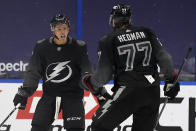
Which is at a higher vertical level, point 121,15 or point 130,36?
point 121,15

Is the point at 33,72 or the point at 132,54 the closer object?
the point at 132,54

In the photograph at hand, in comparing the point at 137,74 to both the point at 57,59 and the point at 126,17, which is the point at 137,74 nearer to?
the point at 126,17

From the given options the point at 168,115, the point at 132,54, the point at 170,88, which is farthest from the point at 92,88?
the point at 168,115

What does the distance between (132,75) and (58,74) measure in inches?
33.3

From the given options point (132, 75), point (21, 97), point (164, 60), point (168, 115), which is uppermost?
point (164, 60)

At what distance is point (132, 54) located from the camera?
407cm

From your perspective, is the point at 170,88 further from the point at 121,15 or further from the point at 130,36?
the point at 121,15

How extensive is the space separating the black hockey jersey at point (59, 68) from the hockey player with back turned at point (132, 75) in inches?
21.6

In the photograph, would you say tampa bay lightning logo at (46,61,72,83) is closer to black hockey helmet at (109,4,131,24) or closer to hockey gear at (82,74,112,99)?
hockey gear at (82,74,112,99)

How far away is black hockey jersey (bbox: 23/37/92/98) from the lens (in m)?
4.70

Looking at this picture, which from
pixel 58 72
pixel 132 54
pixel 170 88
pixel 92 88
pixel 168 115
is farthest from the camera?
pixel 168 115

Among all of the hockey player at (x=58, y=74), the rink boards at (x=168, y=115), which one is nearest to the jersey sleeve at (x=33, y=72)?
the hockey player at (x=58, y=74)

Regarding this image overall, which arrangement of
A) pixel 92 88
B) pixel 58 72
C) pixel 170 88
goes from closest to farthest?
pixel 170 88 → pixel 92 88 → pixel 58 72

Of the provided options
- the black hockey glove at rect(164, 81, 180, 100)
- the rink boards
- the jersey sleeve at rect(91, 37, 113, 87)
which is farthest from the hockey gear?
the rink boards
